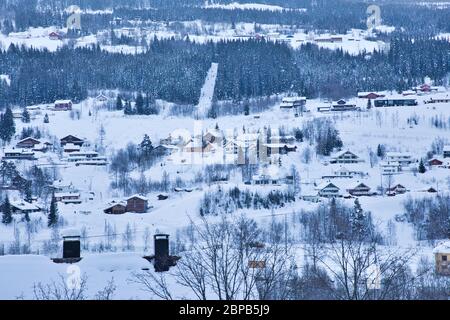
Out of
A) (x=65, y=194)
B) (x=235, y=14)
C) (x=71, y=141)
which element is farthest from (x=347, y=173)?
(x=235, y=14)

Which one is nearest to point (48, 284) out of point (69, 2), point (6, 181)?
point (6, 181)

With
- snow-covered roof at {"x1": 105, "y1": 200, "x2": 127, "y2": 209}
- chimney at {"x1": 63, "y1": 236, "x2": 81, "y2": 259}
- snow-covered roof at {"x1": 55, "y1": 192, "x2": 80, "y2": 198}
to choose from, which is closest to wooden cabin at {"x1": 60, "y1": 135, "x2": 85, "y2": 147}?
snow-covered roof at {"x1": 55, "y1": 192, "x2": 80, "y2": 198}

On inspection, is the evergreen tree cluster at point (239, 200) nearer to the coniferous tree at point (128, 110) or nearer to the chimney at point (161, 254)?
the chimney at point (161, 254)

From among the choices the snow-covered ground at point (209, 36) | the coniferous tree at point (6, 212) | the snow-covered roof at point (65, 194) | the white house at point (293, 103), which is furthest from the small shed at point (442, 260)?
the snow-covered ground at point (209, 36)

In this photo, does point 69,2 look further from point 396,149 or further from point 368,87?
point 396,149

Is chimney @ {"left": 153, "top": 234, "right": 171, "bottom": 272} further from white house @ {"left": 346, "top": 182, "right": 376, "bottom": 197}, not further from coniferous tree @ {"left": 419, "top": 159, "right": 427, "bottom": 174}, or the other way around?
coniferous tree @ {"left": 419, "top": 159, "right": 427, "bottom": 174}
